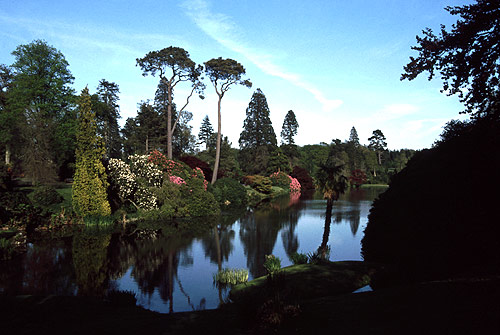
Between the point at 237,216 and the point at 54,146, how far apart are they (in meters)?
21.5

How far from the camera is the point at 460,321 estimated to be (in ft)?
19.9

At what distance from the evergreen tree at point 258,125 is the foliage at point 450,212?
57325 mm

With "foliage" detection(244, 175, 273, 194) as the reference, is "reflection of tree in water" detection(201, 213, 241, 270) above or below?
below

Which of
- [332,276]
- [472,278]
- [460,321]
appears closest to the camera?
[460,321]

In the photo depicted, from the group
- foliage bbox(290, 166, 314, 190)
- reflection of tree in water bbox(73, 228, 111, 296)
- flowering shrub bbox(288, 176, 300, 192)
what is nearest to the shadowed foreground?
reflection of tree in water bbox(73, 228, 111, 296)

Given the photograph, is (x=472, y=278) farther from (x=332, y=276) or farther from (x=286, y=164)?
(x=286, y=164)

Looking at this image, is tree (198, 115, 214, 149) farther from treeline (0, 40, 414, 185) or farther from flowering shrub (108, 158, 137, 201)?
flowering shrub (108, 158, 137, 201)

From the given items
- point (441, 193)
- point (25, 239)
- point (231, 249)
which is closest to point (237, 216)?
point (231, 249)

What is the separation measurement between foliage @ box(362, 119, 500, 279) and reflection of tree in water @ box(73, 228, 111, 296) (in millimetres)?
11395

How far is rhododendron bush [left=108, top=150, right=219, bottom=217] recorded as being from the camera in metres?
28.8

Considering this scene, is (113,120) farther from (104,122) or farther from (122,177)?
(122,177)

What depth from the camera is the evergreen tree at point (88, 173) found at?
25.2 meters

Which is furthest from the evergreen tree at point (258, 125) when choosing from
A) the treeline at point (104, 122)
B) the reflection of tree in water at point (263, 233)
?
the reflection of tree in water at point (263, 233)

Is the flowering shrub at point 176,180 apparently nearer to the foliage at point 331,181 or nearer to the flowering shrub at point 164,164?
the flowering shrub at point 164,164
